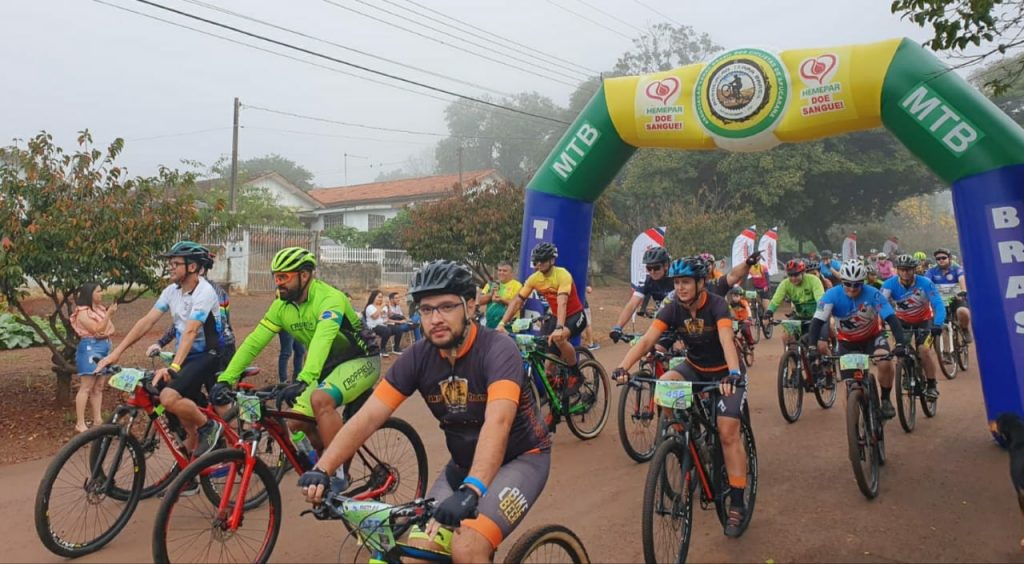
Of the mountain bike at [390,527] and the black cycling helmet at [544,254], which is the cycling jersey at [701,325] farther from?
the mountain bike at [390,527]

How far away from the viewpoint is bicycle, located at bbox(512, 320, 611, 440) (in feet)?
23.1

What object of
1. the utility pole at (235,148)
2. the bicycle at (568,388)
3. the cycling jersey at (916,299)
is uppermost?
the utility pole at (235,148)

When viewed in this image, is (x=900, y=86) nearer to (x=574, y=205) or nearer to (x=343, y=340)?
(x=574, y=205)

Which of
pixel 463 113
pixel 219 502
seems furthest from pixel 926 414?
pixel 463 113

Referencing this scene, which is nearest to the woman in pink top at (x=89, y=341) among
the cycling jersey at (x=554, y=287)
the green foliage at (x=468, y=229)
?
the cycling jersey at (x=554, y=287)

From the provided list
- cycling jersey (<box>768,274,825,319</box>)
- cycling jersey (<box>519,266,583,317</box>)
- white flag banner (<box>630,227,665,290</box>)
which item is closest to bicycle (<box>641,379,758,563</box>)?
cycling jersey (<box>519,266,583,317</box>)

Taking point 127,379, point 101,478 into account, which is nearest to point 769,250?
point 127,379

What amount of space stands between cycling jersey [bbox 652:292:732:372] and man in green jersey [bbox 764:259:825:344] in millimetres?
4040

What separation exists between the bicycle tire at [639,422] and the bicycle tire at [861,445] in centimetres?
169

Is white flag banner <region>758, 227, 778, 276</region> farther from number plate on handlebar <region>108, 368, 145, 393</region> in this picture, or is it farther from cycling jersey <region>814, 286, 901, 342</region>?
number plate on handlebar <region>108, 368, 145, 393</region>

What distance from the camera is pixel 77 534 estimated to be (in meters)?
4.63

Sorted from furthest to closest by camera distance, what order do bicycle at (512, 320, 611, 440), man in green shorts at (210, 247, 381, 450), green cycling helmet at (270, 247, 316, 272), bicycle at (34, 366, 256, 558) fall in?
bicycle at (512, 320, 611, 440)
green cycling helmet at (270, 247, 316, 272)
man in green shorts at (210, 247, 381, 450)
bicycle at (34, 366, 256, 558)

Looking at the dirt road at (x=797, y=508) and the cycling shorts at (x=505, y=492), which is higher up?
the cycling shorts at (x=505, y=492)

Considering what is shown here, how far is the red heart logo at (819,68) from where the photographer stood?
7910 millimetres
